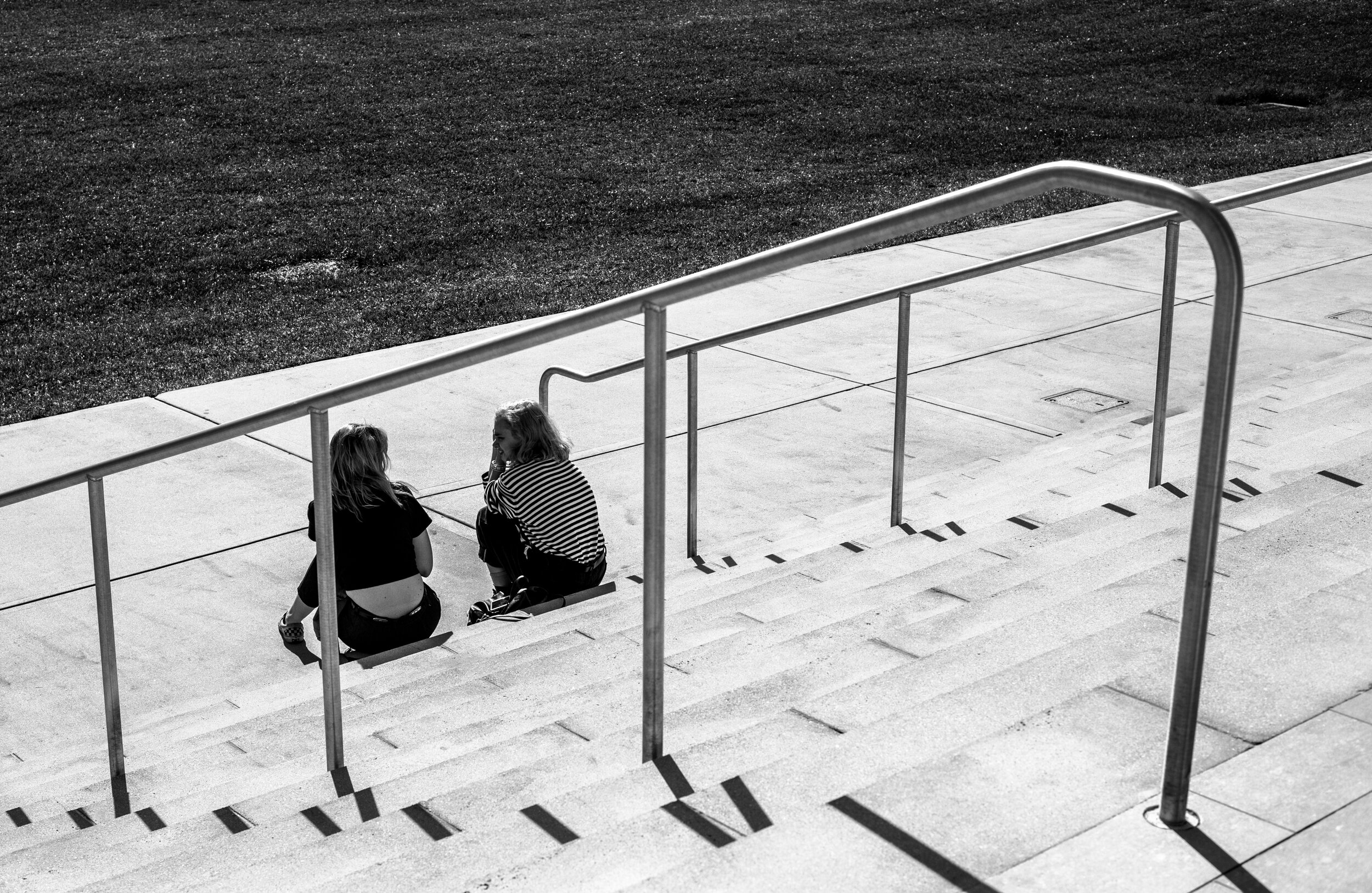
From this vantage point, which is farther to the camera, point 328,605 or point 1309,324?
point 1309,324

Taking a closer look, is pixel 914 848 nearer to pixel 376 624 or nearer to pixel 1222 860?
pixel 1222 860

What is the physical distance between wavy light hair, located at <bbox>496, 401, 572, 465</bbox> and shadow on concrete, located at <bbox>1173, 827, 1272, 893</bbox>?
3.72 m

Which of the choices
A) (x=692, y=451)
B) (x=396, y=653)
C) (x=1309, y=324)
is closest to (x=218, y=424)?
(x=396, y=653)

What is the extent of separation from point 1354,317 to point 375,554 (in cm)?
700

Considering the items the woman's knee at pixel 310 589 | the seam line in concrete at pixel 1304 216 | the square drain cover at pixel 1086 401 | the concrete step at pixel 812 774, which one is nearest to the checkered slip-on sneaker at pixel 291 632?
the woman's knee at pixel 310 589

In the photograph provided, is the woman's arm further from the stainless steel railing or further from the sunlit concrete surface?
the stainless steel railing

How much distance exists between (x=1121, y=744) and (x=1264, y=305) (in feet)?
26.1

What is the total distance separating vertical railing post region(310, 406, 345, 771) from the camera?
12.7ft

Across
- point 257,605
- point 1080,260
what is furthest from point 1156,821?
point 1080,260

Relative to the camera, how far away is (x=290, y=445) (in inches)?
326

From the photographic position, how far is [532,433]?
5980 millimetres

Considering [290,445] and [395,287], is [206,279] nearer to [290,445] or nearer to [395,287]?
[395,287]

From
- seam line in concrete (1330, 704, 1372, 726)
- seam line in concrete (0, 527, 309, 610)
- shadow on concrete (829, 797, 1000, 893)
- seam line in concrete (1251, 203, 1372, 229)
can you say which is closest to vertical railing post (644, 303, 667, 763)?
shadow on concrete (829, 797, 1000, 893)

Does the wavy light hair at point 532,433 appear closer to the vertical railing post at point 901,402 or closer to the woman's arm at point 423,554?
the woman's arm at point 423,554
